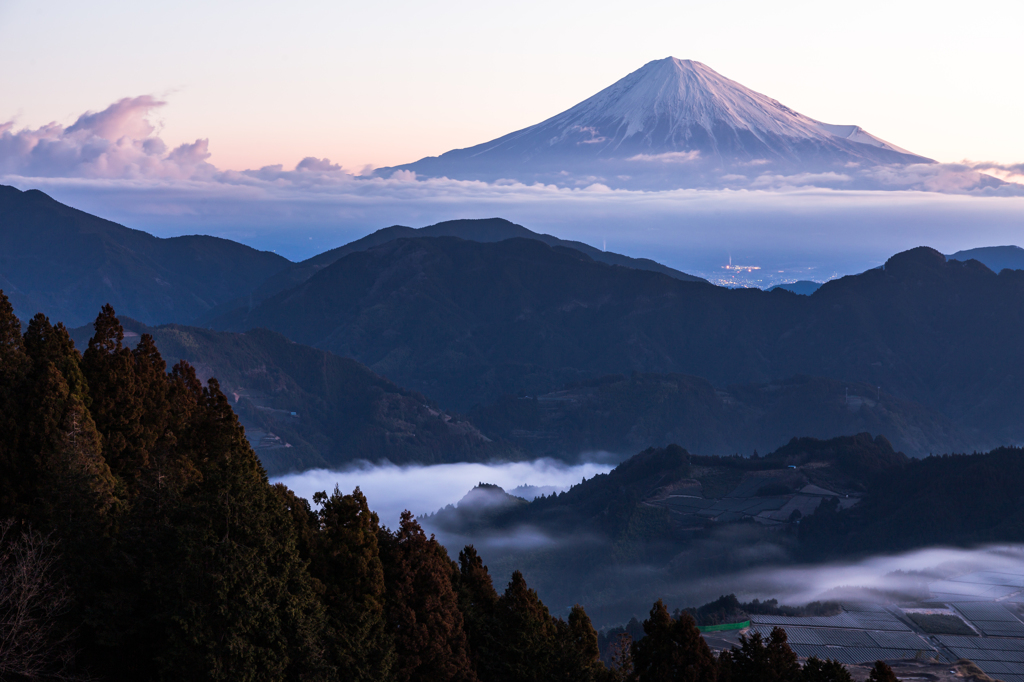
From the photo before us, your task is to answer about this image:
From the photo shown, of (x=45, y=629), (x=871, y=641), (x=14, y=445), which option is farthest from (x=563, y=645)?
(x=871, y=641)

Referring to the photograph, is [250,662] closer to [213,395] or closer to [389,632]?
[389,632]

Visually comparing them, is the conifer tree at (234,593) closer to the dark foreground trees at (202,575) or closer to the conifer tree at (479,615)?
the dark foreground trees at (202,575)

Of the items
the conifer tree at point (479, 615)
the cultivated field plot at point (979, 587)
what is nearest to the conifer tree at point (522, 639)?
the conifer tree at point (479, 615)

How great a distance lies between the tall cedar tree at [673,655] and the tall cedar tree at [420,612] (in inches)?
381

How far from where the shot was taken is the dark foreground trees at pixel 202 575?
123 feet

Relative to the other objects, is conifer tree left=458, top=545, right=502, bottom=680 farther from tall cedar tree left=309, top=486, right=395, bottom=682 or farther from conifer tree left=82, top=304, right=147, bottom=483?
conifer tree left=82, top=304, right=147, bottom=483

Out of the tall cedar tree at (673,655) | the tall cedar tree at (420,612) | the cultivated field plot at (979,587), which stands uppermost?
the tall cedar tree at (420,612)

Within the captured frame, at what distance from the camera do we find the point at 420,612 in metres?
46.6

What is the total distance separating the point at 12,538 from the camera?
137 feet

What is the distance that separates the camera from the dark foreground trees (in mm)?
37459

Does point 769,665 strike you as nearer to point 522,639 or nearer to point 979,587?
point 522,639

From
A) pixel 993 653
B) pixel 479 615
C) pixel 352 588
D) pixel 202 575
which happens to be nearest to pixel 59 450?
pixel 202 575

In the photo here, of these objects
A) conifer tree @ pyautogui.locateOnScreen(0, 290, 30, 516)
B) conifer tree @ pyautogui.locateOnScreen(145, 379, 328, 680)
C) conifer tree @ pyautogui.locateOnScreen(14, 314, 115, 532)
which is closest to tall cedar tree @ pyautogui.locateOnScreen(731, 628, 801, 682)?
conifer tree @ pyautogui.locateOnScreen(145, 379, 328, 680)

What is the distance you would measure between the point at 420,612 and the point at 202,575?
12107mm
